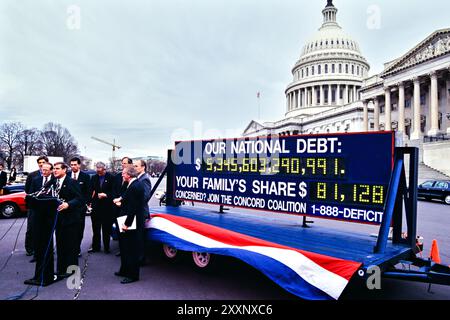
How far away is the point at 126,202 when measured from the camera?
544 centimetres

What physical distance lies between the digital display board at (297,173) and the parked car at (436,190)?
2064 centimetres

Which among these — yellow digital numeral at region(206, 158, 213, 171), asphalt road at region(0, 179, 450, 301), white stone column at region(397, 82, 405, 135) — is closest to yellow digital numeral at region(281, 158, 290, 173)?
yellow digital numeral at region(206, 158, 213, 171)

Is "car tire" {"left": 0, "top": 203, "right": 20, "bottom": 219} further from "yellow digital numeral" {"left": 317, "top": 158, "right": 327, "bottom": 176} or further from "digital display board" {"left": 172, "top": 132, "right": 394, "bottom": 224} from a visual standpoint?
"yellow digital numeral" {"left": 317, "top": 158, "right": 327, "bottom": 176}

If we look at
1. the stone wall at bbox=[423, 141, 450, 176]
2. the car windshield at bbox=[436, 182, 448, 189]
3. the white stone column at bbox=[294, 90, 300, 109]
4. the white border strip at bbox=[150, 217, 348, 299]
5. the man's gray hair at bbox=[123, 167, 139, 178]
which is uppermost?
the white stone column at bbox=[294, 90, 300, 109]

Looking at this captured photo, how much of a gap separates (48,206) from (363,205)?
5243 millimetres

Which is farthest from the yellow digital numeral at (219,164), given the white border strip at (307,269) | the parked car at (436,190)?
the parked car at (436,190)

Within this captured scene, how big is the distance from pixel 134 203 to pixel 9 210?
32.6 ft

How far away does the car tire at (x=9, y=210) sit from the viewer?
481 inches

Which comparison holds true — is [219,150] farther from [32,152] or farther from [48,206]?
[32,152]

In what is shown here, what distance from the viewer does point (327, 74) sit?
91.9m

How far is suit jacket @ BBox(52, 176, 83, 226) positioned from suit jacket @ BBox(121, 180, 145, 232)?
0.93 meters

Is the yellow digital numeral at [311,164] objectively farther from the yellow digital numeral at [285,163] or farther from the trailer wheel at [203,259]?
the trailer wheel at [203,259]

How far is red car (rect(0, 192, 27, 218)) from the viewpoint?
40.0ft
